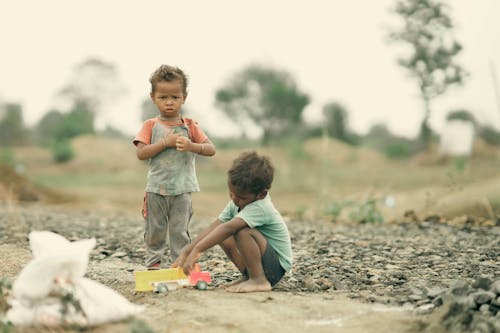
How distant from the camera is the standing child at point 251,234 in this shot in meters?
4.17

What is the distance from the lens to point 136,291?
14.3 ft

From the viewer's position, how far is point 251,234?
4.23m

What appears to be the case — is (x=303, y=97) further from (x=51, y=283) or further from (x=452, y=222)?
(x=51, y=283)

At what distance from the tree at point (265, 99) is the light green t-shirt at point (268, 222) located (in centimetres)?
3575

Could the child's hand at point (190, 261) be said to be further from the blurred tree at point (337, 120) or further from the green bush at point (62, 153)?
the blurred tree at point (337, 120)

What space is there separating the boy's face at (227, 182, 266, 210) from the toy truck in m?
0.58

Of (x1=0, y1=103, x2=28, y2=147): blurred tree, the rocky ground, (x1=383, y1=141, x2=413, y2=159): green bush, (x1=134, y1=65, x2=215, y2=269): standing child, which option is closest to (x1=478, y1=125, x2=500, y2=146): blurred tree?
(x1=383, y1=141, x2=413, y2=159): green bush

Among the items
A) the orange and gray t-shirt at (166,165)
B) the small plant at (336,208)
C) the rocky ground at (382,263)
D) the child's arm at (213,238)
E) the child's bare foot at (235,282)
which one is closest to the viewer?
the rocky ground at (382,263)

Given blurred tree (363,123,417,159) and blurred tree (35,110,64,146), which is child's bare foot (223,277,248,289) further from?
blurred tree (35,110,64,146)

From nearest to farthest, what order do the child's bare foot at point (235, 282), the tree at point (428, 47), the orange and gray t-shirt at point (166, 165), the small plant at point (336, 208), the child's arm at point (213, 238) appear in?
the child's arm at point (213, 238), the child's bare foot at point (235, 282), the orange and gray t-shirt at point (166, 165), the small plant at point (336, 208), the tree at point (428, 47)

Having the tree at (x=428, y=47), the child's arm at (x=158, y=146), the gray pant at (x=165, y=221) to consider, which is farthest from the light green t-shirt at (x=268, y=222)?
the tree at (x=428, y=47)

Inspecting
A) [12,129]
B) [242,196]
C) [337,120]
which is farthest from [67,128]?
[242,196]

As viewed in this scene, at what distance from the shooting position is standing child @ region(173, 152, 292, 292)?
417 centimetres

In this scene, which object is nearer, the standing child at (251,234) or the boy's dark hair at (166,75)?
the standing child at (251,234)
